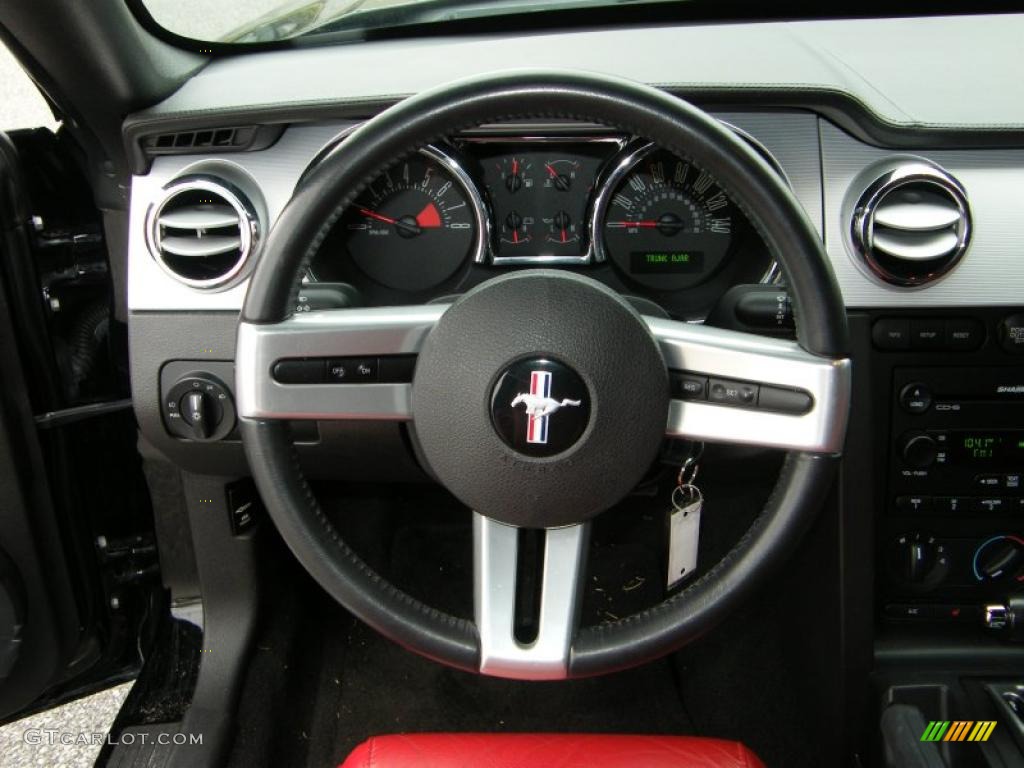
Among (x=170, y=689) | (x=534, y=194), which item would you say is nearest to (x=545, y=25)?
(x=534, y=194)

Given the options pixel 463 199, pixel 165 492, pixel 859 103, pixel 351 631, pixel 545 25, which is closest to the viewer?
pixel 859 103

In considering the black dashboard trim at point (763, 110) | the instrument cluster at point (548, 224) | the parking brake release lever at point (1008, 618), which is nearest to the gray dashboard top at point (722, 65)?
the black dashboard trim at point (763, 110)

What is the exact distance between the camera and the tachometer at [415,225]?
1268 millimetres

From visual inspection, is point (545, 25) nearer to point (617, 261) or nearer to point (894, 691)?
point (617, 261)

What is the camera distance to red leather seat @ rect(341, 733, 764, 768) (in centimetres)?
106

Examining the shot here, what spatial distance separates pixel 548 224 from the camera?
1308 mm

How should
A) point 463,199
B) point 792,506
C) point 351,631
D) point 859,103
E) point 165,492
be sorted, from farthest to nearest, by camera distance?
point 351,631 → point 165,492 → point 463,199 → point 859,103 → point 792,506

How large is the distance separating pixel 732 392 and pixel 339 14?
0.92 meters

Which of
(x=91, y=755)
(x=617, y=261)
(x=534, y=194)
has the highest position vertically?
(x=534, y=194)

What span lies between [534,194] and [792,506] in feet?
2.02

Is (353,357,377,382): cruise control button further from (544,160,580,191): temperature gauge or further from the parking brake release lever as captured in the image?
the parking brake release lever

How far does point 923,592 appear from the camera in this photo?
1.36 m

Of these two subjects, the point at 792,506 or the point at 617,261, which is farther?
the point at 617,261

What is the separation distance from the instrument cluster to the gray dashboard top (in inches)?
4.7
